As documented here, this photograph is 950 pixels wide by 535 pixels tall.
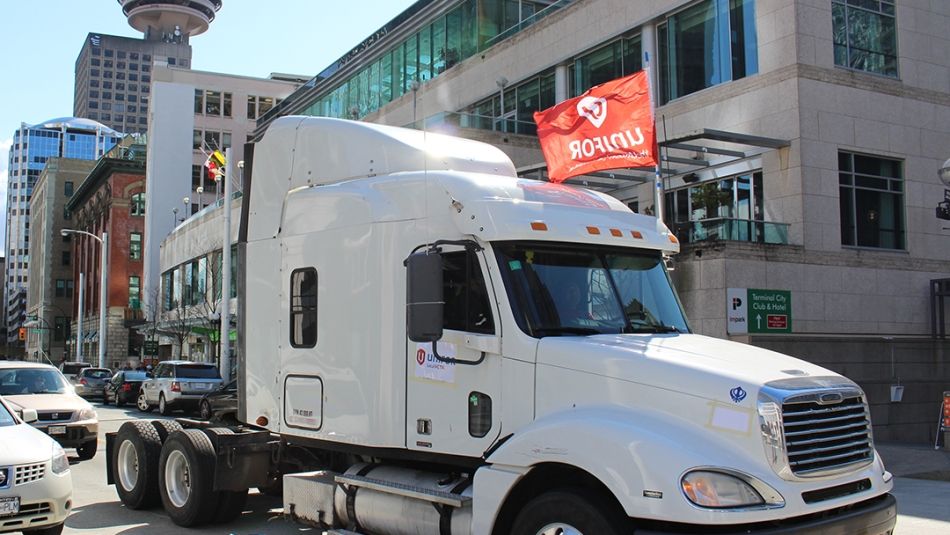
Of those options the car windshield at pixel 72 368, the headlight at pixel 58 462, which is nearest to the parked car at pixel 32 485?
the headlight at pixel 58 462

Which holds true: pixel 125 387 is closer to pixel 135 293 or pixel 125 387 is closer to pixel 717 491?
pixel 717 491

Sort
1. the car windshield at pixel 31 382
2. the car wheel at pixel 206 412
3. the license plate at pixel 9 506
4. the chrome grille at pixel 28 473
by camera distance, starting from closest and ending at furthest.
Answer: the license plate at pixel 9 506, the chrome grille at pixel 28 473, the car wheel at pixel 206 412, the car windshield at pixel 31 382

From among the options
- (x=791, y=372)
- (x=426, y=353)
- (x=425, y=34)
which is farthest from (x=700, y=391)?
(x=425, y=34)

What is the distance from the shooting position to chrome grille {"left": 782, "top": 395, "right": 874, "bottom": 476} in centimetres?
537

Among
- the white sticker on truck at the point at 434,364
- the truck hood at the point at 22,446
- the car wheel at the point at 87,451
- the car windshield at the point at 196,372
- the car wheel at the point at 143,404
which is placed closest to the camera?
the white sticker on truck at the point at 434,364

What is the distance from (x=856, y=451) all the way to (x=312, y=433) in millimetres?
4462

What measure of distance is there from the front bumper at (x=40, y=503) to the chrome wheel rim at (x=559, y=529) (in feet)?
15.3

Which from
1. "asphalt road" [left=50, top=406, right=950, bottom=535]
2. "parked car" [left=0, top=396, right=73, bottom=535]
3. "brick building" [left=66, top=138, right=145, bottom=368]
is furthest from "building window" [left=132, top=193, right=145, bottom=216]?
"parked car" [left=0, top=396, right=73, bottom=535]

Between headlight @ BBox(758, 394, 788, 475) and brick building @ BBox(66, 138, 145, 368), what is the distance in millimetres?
76066

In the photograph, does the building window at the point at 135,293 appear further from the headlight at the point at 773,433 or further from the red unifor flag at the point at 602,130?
the headlight at the point at 773,433

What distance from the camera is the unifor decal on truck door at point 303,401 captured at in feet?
25.8

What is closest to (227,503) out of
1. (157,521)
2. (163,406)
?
(157,521)

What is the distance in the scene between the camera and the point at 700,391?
5473mm

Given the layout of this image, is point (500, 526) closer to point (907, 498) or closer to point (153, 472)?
point (153, 472)
